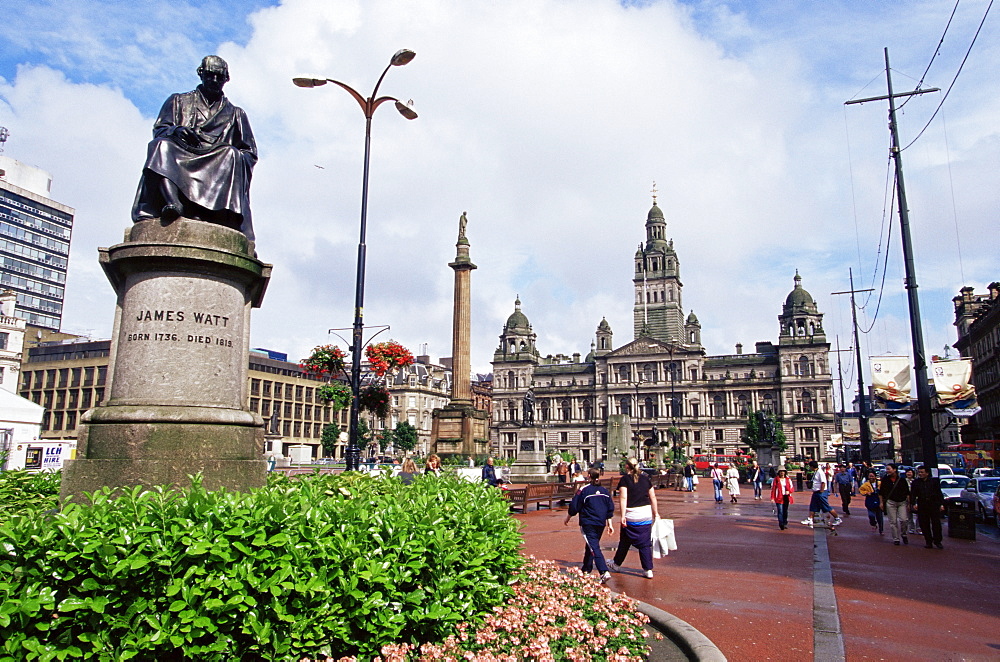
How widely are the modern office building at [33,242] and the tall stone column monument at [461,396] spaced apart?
74.5m

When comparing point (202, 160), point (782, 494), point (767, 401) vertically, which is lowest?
point (782, 494)

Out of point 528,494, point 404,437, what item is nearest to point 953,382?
point 528,494

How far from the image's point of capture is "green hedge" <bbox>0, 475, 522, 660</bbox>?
3959mm

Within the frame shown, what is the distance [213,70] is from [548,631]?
6.49 m

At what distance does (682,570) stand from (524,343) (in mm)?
113943

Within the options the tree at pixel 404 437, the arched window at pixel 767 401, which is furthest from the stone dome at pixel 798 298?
the tree at pixel 404 437

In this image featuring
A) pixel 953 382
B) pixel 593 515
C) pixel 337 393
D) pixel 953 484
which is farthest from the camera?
pixel 953 484

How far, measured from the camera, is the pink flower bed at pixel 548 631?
454 centimetres

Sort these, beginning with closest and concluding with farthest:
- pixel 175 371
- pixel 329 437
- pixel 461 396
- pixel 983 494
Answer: pixel 175 371 < pixel 983 494 < pixel 461 396 < pixel 329 437

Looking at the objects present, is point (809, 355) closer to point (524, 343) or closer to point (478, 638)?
point (524, 343)

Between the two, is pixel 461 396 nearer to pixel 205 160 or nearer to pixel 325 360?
pixel 325 360

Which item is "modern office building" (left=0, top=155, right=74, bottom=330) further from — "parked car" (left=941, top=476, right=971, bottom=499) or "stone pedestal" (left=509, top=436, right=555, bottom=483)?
"parked car" (left=941, top=476, right=971, bottom=499)

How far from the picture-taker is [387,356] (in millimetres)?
16156

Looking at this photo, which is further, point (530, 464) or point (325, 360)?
point (530, 464)
